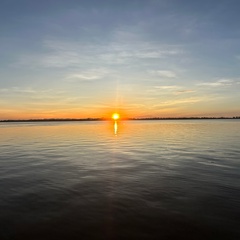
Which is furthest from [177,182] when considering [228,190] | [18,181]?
[18,181]

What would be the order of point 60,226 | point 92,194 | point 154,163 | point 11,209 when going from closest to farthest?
point 60,226
point 11,209
point 92,194
point 154,163

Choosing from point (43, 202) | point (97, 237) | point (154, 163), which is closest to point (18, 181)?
point (43, 202)

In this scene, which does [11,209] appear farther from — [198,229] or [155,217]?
[198,229]

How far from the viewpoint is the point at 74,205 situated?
12.0m

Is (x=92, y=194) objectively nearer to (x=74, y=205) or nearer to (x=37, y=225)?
(x=74, y=205)

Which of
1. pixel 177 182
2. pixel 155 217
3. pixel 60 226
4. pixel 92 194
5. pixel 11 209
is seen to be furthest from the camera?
pixel 177 182

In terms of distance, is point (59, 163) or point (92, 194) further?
point (59, 163)

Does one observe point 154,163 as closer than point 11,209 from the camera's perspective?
No

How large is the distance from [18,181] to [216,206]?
479 inches

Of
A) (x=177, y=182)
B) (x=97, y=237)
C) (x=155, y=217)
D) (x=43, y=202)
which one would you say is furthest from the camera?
(x=177, y=182)

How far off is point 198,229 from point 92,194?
244 inches

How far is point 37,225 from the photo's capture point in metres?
9.81

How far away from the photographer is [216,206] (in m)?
11.6

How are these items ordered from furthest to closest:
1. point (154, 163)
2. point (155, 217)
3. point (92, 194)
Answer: point (154, 163)
point (92, 194)
point (155, 217)
